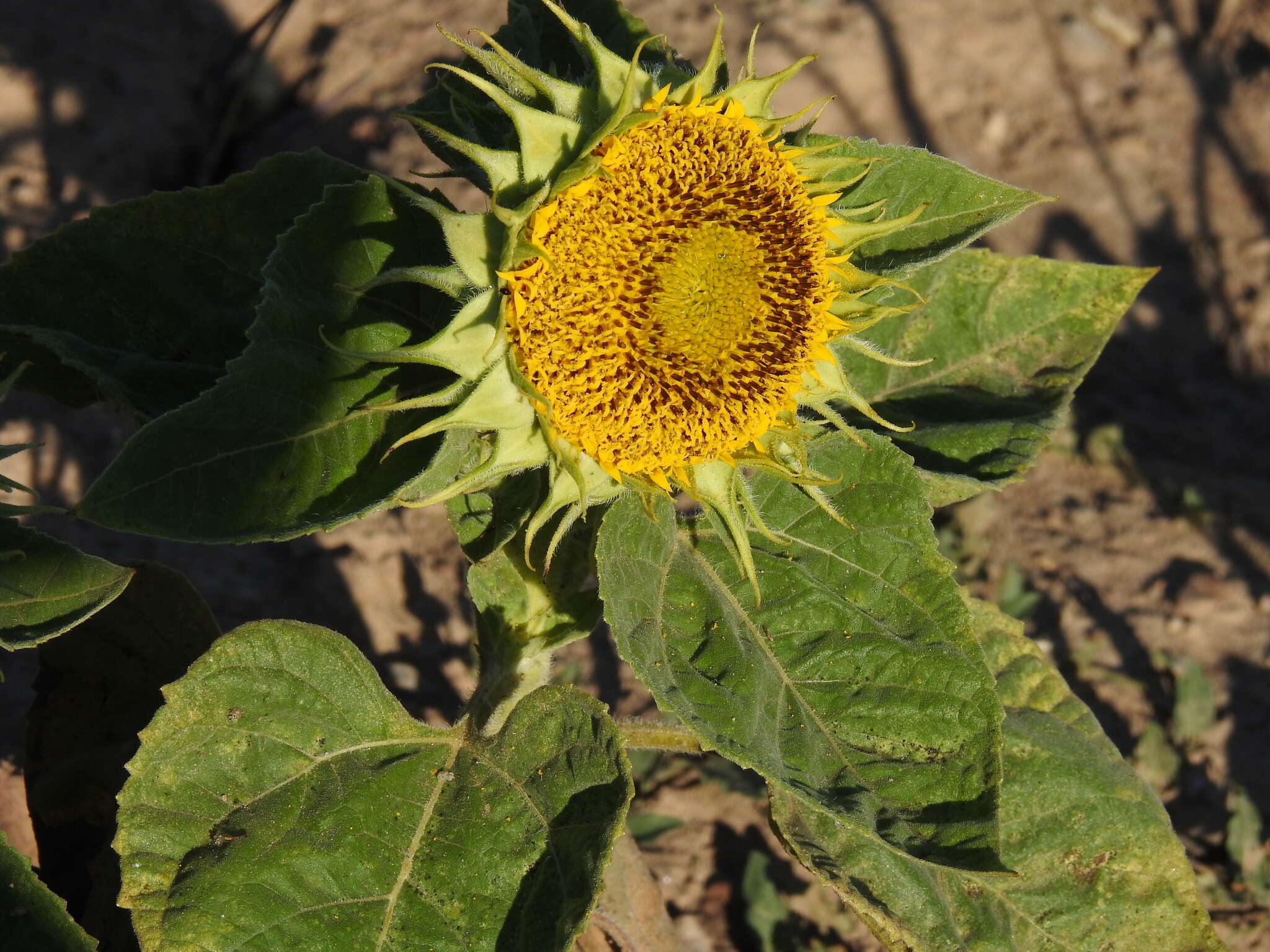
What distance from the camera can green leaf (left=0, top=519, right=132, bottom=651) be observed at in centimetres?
193

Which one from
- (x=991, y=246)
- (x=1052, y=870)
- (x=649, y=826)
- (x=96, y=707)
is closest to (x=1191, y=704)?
(x=1052, y=870)

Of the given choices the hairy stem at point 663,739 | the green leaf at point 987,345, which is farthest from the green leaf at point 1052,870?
the green leaf at point 987,345

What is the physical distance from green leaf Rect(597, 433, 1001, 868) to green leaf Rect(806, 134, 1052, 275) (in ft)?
1.20

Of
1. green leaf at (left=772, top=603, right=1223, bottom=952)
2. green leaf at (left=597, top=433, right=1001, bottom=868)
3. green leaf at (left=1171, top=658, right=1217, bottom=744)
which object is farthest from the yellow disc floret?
green leaf at (left=1171, top=658, right=1217, bottom=744)

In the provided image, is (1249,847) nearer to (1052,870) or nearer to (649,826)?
(1052,870)

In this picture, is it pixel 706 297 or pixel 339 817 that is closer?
pixel 706 297

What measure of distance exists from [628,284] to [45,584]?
113cm

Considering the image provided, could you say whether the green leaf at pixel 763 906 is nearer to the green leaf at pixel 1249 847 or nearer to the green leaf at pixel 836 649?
the green leaf at pixel 1249 847

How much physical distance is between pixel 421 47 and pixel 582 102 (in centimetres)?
402

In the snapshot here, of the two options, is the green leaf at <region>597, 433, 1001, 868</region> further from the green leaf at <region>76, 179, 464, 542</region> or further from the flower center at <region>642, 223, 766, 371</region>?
the green leaf at <region>76, 179, 464, 542</region>

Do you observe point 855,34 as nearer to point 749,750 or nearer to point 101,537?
point 101,537

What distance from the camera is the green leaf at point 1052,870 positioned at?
2.55 m

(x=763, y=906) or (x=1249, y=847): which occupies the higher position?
(x=763, y=906)

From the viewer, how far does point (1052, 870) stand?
8.92 feet
